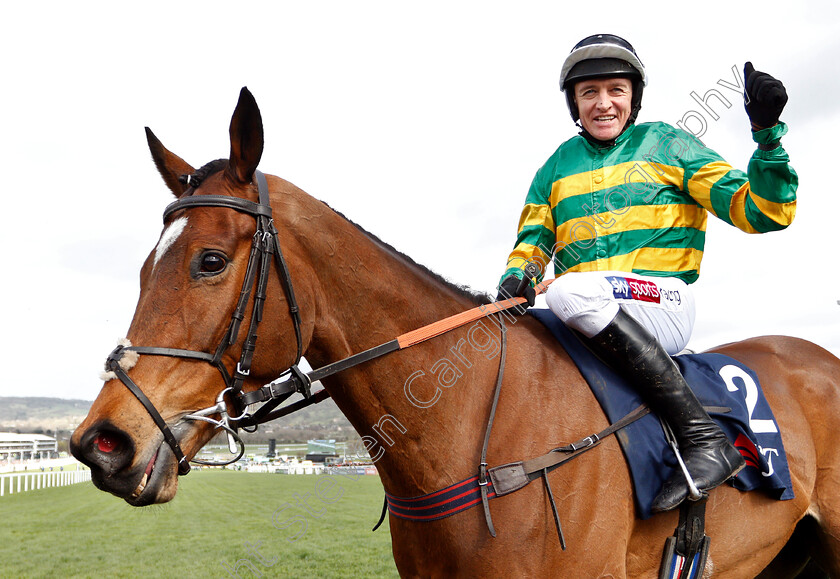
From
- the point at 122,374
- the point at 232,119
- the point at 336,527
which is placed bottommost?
the point at 336,527

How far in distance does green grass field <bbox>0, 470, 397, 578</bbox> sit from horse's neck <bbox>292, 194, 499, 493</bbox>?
3.77m

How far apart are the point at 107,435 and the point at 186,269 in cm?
67

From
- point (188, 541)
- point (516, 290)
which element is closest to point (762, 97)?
point (516, 290)

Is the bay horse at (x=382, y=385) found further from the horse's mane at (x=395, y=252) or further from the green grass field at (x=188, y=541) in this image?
the green grass field at (x=188, y=541)

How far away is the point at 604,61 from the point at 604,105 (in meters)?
0.27

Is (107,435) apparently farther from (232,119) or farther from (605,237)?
(605,237)

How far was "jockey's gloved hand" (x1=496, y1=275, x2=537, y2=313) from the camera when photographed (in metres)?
3.34

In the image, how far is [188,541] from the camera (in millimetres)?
12844

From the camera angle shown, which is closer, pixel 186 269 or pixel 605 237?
pixel 186 269

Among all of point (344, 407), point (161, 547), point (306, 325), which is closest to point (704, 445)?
point (344, 407)

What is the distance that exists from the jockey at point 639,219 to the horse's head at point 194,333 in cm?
148

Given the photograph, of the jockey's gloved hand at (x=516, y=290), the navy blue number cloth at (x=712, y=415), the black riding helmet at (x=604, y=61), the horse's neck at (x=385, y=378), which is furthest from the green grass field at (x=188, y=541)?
the black riding helmet at (x=604, y=61)

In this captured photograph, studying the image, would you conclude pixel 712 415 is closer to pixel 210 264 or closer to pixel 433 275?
pixel 433 275

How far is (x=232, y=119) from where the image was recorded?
2570 millimetres
